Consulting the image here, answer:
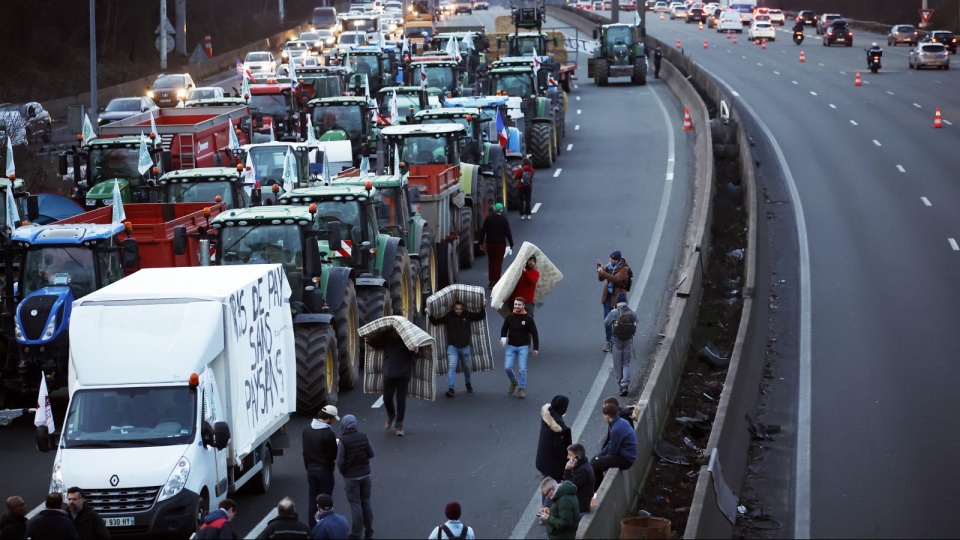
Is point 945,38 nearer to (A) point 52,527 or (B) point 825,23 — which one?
(B) point 825,23

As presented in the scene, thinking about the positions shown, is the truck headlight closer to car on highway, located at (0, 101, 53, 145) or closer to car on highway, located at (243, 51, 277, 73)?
car on highway, located at (0, 101, 53, 145)

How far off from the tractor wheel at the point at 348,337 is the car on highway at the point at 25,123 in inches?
826

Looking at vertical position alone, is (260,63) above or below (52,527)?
below

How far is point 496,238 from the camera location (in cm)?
2816

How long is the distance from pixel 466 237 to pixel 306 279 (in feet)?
33.8

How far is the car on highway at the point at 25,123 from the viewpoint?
41734 millimetres

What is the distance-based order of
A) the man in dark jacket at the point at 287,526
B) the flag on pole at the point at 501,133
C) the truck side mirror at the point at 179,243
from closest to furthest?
1. the man in dark jacket at the point at 287,526
2. the truck side mirror at the point at 179,243
3. the flag on pole at the point at 501,133

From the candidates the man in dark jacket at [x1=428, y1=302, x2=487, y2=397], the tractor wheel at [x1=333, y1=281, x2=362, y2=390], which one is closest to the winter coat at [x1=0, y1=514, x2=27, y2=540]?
the tractor wheel at [x1=333, y1=281, x2=362, y2=390]

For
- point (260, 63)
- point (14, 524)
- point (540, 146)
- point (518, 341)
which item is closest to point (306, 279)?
point (518, 341)

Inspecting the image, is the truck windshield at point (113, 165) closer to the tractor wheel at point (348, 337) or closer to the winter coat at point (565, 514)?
the tractor wheel at point (348, 337)

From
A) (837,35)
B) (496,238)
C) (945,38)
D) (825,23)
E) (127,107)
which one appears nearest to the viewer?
(496,238)

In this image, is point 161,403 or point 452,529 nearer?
point 452,529

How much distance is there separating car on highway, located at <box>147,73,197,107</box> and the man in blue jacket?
151ft

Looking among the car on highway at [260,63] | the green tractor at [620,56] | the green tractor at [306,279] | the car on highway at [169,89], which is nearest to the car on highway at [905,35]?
the green tractor at [620,56]
